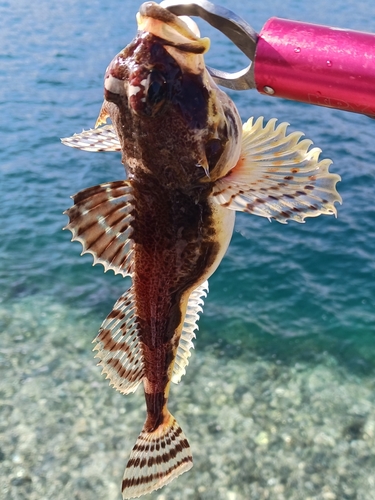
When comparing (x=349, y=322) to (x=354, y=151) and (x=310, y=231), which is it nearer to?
(x=310, y=231)

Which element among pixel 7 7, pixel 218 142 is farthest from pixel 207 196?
pixel 7 7

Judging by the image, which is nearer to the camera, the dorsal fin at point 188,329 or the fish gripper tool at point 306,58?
the fish gripper tool at point 306,58

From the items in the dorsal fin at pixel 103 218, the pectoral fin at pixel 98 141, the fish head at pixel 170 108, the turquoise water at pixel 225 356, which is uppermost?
the fish head at pixel 170 108

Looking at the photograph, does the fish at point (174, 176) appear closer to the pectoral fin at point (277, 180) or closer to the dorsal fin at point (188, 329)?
the pectoral fin at point (277, 180)

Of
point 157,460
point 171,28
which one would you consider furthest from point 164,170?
point 157,460

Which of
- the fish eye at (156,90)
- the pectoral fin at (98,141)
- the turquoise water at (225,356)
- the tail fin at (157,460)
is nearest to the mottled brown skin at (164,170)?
the fish eye at (156,90)

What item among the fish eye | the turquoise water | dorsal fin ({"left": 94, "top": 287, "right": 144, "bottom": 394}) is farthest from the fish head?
the turquoise water

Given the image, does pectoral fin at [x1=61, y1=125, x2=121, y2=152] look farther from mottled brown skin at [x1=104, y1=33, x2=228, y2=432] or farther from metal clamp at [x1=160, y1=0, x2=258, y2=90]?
metal clamp at [x1=160, y1=0, x2=258, y2=90]
